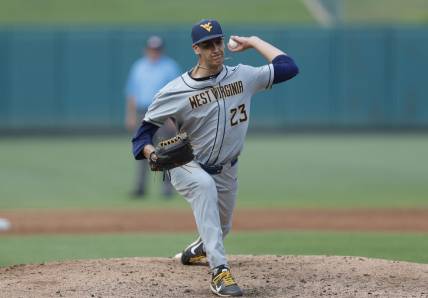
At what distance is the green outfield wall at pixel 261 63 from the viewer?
2212 cm

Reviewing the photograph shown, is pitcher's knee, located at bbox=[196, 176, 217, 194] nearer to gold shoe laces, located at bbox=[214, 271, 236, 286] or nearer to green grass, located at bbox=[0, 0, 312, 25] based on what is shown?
gold shoe laces, located at bbox=[214, 271, 236, 286]

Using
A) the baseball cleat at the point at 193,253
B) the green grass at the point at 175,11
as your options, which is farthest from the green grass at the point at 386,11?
the baseball cleat at the point at 193,253

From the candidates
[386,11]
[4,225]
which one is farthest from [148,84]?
[386,11]

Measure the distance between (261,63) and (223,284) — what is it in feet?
53.8

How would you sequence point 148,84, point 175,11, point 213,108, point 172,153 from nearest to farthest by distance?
point 172,153
point 213,108
point 148,84
point 175,11

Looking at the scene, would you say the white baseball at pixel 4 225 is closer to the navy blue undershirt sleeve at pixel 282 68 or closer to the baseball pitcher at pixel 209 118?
the baseball pitcher at pixel 209 118

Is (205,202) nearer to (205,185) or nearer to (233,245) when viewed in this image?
(205,185)

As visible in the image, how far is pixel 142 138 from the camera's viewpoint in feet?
21.2

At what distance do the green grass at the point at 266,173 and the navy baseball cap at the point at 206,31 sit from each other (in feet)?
19.4

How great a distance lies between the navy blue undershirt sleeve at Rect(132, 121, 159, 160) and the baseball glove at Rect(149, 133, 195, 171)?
0.17 m

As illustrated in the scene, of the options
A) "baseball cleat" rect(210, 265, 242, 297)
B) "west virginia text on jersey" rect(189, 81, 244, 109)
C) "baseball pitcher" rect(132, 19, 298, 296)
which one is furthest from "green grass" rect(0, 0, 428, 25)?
"baseball cleat" rect(210, 265, 242, 297)

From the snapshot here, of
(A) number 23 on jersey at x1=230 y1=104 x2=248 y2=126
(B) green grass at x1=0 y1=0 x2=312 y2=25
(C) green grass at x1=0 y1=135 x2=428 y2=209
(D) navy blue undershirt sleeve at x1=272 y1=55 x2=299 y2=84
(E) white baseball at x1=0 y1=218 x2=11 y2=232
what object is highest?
(B) green grass at x1=0 y1=0 x2=312 y2=25

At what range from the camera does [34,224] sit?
34.3 ft

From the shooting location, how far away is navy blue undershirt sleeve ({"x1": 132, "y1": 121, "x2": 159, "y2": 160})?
6.43 metres
